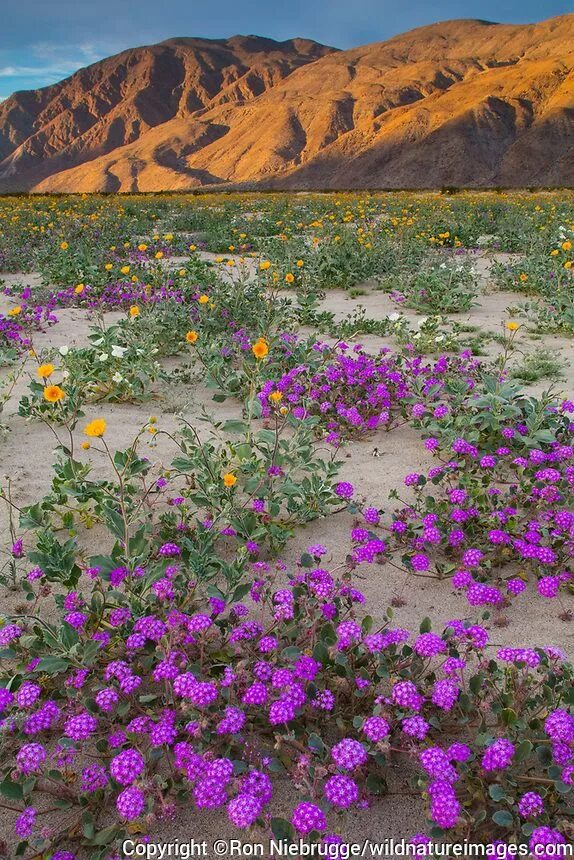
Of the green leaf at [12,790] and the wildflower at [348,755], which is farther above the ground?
the wildflower at [348,755]

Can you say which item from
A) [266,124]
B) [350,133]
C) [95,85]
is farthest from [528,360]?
[95,85]

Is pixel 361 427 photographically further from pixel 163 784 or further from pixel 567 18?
pixel 567 18

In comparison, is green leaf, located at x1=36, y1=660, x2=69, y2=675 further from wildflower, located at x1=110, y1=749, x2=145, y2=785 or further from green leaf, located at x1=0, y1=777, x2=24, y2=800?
wildflower, located at x1=110, y1=749, x2=145, y2=785

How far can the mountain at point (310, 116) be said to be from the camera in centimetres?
6619

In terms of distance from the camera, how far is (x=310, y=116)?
89.4 metres

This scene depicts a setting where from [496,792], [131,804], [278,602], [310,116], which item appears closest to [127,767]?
[131,804]

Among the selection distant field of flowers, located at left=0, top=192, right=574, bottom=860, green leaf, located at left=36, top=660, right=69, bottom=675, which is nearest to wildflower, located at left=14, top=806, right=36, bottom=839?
distant field of flowers, located at left=0, top=192, right=574, bottom=860

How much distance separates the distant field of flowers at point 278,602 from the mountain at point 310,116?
65.3 metres

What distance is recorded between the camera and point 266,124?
3632 inches

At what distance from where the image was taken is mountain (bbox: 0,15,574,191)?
66.2 meters

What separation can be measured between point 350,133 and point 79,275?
7806cm

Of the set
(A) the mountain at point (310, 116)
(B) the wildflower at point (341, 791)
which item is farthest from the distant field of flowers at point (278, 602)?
(A) the mountain at point (310, 116)

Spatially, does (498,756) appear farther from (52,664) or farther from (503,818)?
(52,664)

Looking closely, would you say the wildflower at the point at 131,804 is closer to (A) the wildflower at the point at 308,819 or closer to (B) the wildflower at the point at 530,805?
(A) the wildflower at the point at 308,819
